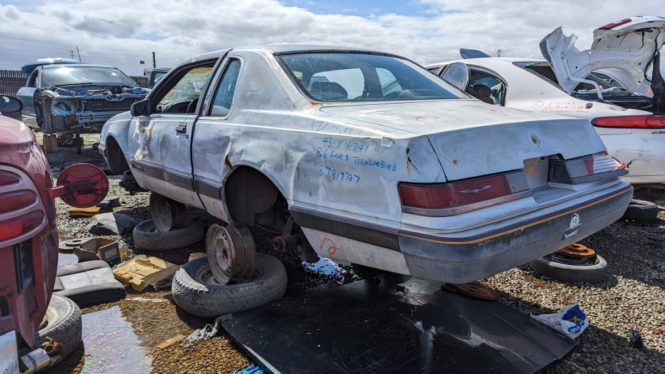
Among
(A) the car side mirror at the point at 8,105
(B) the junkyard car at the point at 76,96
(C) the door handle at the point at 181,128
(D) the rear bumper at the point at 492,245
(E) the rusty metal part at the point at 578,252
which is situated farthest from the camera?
(B) the junkyard car at the point at 76,96

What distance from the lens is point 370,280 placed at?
3.64 m

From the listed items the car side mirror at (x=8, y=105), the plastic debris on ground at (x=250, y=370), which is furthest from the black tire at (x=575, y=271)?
the car side mirror at (x=8, y=105)

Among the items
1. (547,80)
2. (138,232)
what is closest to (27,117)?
(138,232)

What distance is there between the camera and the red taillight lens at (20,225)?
1.69 m

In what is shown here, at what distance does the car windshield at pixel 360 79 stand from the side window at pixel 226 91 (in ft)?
1.33

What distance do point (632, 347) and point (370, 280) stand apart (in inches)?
67.0

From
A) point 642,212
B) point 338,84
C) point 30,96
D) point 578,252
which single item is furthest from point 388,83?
point 30,96

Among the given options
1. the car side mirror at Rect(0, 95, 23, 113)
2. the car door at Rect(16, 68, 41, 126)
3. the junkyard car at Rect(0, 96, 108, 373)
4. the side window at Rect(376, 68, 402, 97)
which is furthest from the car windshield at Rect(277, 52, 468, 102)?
the car door at Rect(16, 68, 41, 126)

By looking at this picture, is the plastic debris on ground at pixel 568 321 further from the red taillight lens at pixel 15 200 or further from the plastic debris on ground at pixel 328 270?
the red taillight lens at pixel 15 200

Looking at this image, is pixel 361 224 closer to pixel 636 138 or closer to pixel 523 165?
pixel 523 165

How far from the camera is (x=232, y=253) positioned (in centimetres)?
325

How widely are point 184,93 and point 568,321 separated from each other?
3.61 metres

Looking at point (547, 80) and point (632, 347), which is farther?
point (547, 80)

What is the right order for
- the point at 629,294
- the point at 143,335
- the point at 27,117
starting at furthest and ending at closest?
the point at 27,117 → the point at 629,294 → the point at 143,335
